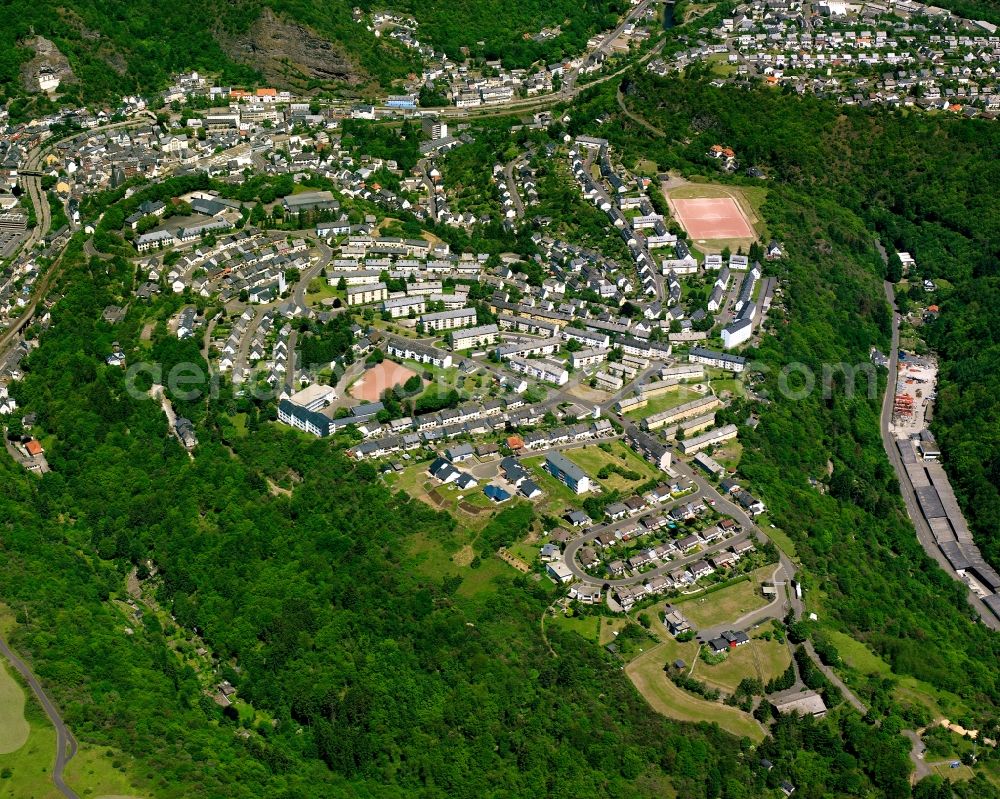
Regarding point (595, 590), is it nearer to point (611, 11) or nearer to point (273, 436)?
point (273, 436)

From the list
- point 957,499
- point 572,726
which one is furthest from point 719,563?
point 957,499

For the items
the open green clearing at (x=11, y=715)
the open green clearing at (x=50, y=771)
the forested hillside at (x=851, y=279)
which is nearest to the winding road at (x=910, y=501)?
the forested hillside at (x=851, y=279)

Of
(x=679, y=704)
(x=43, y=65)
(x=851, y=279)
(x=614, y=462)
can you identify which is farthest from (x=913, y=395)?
(x=43, y=65)

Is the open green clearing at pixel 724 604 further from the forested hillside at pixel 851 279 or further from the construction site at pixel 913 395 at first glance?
the construction site at pixel 913 395

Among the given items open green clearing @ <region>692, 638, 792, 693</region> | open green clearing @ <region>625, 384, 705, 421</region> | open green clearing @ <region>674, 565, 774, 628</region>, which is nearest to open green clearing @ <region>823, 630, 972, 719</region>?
open green clearing @ <region>692, 638, 792, 693</region>

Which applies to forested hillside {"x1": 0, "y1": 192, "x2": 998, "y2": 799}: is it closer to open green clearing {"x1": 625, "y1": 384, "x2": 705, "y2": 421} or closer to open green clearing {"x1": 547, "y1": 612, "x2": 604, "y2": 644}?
open green clearing {"x1": 547, "y1": 612, "x2": 604, "y2": 644}
